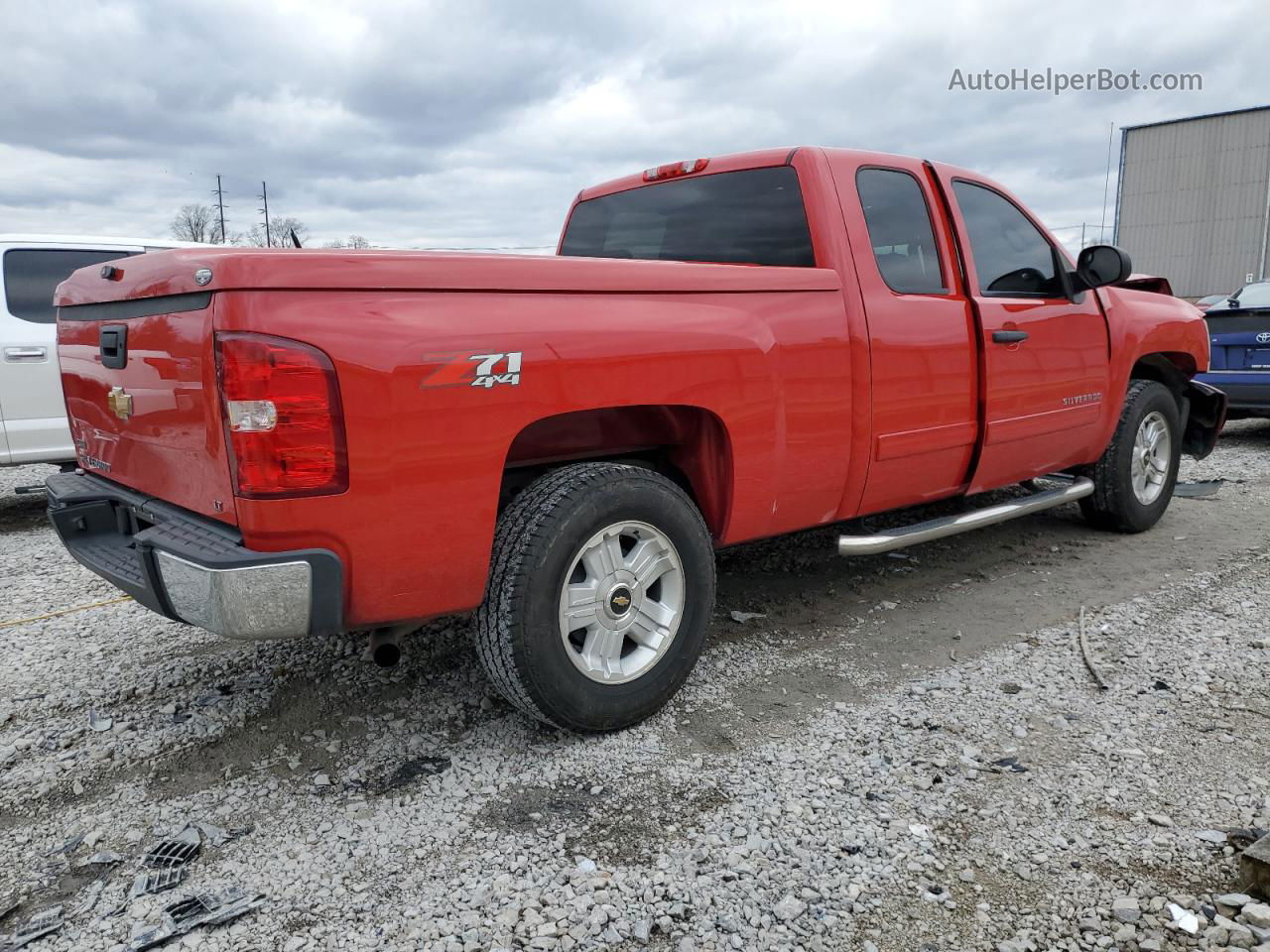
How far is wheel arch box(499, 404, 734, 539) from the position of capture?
10.1 ft

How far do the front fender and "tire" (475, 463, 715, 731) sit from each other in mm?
4289

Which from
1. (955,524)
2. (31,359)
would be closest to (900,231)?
(955,524)

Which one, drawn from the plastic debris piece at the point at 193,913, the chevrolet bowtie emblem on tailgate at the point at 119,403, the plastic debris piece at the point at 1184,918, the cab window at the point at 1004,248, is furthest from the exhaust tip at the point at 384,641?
the cab window at the point at 1004,248

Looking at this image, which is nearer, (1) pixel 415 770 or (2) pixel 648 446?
(1) pixel 415 770

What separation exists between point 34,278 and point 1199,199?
127 feet

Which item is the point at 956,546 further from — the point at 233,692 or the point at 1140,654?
the point at 233,692

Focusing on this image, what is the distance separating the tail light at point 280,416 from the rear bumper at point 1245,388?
8.67m

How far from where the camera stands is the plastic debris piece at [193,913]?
2.10 meters

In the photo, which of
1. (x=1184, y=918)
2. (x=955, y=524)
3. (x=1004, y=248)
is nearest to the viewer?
(x=1184, y=918)

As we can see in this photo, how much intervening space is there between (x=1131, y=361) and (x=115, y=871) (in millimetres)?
5096

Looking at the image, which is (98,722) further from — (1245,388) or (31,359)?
(1245,388)

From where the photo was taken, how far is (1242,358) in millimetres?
8648

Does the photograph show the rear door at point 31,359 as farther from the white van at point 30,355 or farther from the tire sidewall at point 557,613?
the tire sidewall at point 557,613

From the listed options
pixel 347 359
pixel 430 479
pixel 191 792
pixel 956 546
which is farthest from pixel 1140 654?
pixel 191 792
